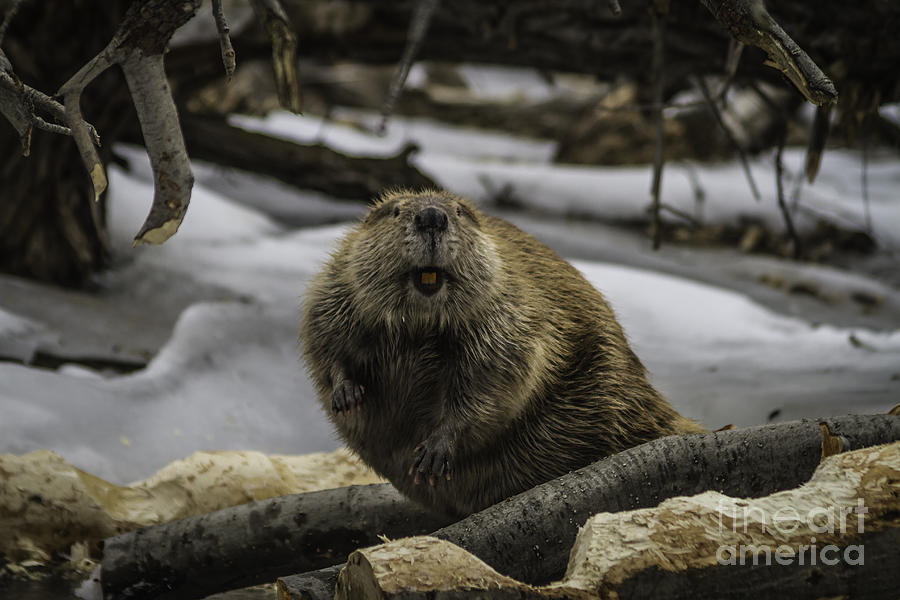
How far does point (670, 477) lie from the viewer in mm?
2121

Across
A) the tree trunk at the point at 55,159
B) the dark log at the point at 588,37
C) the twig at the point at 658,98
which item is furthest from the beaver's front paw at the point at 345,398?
the tree trunk at the point at 55,159

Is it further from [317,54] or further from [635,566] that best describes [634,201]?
[635,566]

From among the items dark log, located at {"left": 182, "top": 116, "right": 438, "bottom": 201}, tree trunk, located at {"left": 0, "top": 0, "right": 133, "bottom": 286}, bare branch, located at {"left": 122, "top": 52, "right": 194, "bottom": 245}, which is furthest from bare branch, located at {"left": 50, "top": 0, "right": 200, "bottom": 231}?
dark log, located at {"left": 182, "top": 116, "right": 438, "bottom": 201}

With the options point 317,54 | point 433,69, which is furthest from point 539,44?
point 433,69

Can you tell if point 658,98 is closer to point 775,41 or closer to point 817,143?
point 817,143

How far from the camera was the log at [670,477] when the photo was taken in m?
2.07

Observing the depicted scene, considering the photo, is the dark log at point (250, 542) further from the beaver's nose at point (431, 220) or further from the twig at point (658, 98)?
the twig at point (658, 98)

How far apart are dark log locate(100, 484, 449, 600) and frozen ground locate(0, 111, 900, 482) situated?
0.80 metres

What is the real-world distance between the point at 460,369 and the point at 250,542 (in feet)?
2.72

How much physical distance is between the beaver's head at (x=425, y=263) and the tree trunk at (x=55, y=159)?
2.28m

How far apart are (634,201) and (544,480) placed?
16.2 ft

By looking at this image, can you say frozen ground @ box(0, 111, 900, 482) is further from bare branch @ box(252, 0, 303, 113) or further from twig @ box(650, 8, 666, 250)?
bare branch @ box(252, 0, 303, 113)

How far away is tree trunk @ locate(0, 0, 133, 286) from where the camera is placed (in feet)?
14.1

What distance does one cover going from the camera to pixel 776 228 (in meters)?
6.68
